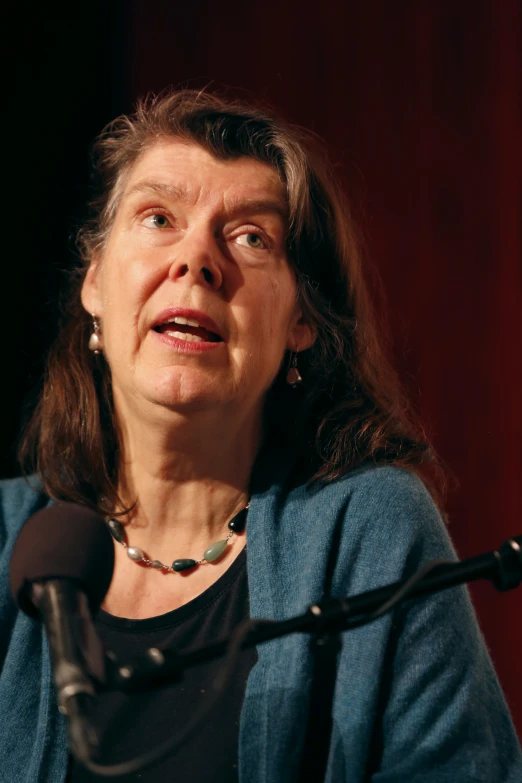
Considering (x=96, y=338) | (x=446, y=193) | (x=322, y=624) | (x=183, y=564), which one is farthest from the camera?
(x=446, y=193)

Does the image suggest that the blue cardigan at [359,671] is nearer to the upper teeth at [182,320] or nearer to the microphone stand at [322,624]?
the upper teeth at [182,320]

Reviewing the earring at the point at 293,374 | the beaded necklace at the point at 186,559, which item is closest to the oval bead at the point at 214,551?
the beaded necklace at the point at 186,559

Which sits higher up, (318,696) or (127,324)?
(127,324)

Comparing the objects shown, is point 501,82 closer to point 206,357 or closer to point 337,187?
point 337,187

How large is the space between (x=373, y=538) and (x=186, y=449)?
1.31 ft

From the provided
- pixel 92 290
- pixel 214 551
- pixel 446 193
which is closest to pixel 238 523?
pixel 214 551

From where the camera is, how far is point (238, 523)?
1632 mm

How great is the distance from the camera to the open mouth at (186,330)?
1.51 m

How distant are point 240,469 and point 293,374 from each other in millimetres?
236

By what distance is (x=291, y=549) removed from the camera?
152 centimetres

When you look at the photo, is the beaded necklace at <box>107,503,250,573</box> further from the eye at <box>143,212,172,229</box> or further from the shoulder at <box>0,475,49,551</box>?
the eye at <box>143,212,172,229</box>

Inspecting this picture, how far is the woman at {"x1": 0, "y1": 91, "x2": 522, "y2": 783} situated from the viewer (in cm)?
131

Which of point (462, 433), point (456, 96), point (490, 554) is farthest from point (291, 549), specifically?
point (456, 96)

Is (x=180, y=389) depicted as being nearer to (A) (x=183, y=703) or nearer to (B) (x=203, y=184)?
(B) (x=203, y=184)
